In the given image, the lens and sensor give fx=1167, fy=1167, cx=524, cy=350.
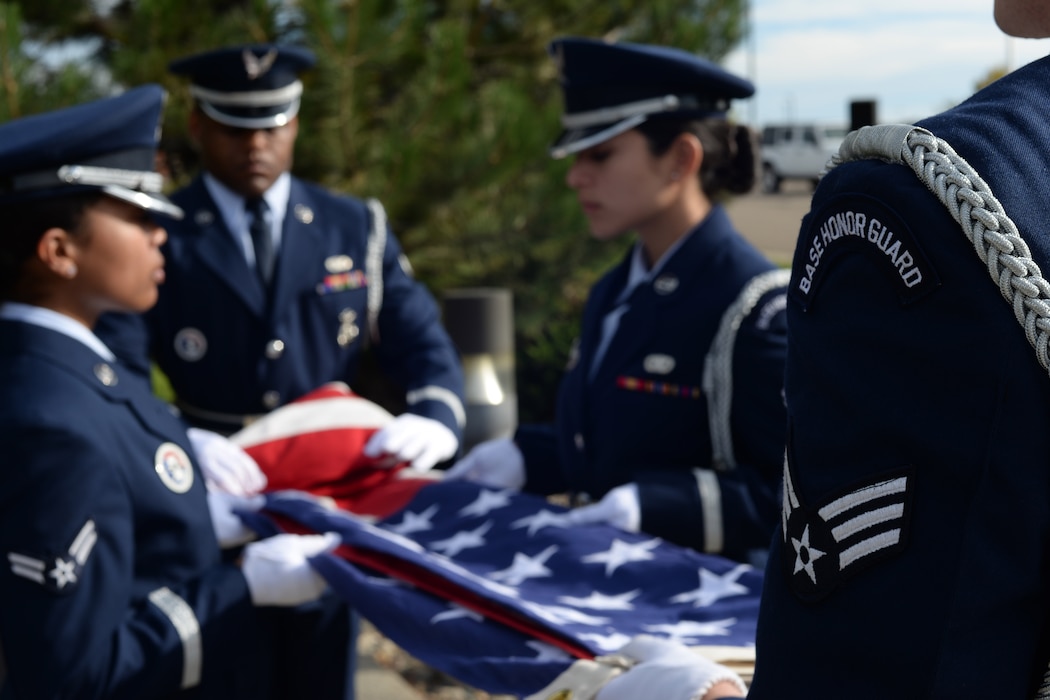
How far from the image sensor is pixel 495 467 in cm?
298

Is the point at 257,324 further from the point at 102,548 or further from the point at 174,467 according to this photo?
the point at 102,548

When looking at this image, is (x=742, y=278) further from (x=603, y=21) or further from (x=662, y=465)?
(x=603, y=21)

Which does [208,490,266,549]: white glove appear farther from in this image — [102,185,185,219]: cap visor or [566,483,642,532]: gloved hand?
[566,483,642,532]: gloved hand

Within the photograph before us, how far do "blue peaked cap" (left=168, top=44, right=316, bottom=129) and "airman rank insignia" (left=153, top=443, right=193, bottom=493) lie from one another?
1552 mm

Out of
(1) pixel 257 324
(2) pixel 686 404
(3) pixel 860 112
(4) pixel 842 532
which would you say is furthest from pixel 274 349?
(4) pixel 842 532

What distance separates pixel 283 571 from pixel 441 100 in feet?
14.4

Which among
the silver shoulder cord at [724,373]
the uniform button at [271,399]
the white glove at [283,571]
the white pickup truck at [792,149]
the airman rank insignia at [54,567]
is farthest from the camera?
the white pickup truck at [792,149]

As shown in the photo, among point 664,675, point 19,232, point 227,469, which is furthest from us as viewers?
point 227,469

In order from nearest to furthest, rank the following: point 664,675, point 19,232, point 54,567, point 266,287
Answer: point 664,675, point 54,567, point 19,232, point 266,287

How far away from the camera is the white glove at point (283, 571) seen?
2346 mm

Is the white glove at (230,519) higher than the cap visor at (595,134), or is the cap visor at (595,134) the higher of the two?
the cap visor at (595,134)

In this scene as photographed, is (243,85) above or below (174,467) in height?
above

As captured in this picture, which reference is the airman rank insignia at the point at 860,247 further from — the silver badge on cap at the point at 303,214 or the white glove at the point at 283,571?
the silver badge on cap at the point at 303,214

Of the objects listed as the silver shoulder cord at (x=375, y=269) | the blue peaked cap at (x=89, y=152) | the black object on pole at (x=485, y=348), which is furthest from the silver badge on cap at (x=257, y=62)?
the black object on pole at (x=485, y=348)
